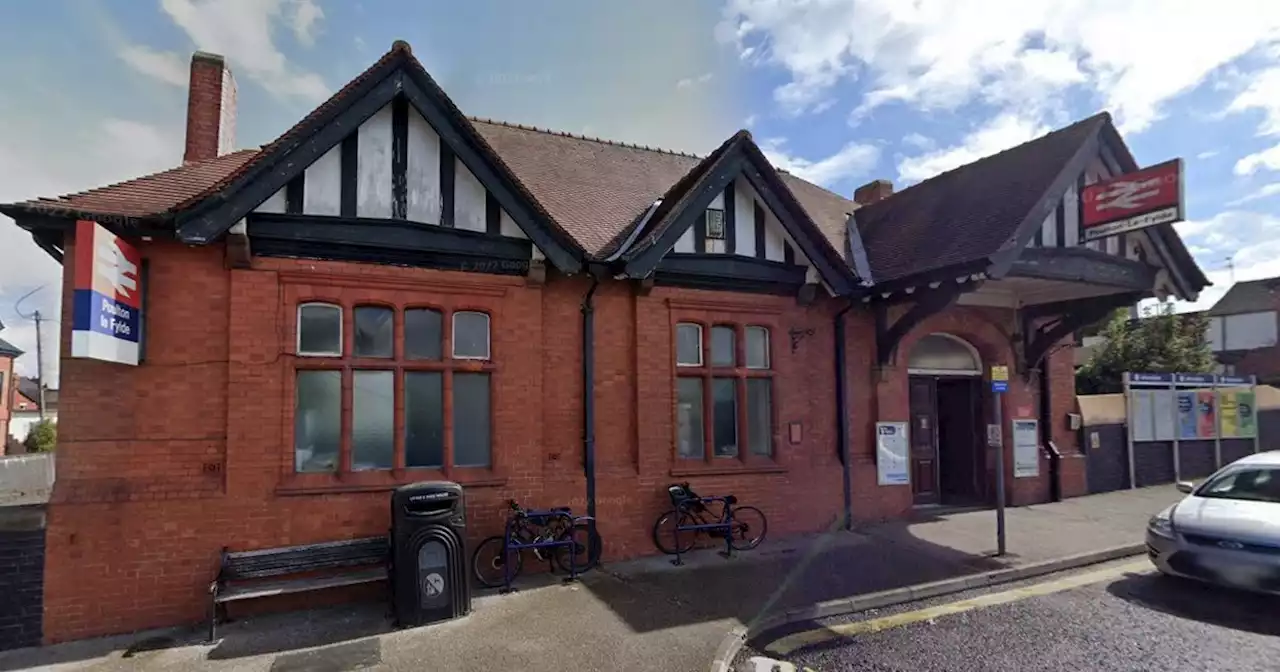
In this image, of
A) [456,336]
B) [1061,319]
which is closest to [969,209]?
[1061,319]

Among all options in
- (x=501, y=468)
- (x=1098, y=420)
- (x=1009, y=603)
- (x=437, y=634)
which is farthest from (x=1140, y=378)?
(x=437, y=634)

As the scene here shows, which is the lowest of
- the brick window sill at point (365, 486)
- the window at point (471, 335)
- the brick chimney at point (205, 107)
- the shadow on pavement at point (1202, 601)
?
the shadow on pavement at point (1202, 601)

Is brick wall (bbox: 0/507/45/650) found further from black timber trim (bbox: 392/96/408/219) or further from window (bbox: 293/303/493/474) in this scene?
black timber trim (bbox: 392/96/408/219)

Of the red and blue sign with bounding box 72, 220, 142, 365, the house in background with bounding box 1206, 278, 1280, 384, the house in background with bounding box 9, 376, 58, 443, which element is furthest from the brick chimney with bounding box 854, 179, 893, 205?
the house in background with bounding box 9, 376, 58, 443

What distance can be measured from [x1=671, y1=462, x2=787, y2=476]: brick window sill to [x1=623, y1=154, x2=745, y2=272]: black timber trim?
2783 millimetres

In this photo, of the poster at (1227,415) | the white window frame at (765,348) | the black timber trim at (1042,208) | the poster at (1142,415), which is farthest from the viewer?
the poster at (1227,415)

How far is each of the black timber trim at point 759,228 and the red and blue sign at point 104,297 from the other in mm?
7623

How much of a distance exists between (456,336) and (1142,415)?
14.6 meters

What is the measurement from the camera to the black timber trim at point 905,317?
1027 centimetres

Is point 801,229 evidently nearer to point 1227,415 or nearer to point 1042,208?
point 1042,208

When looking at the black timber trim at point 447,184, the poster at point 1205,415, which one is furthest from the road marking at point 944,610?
the poster at point 1205,415

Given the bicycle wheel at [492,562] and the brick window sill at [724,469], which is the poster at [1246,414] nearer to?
the brick window sill at [724,469]

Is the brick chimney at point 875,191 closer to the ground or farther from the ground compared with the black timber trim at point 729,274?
farther from the ground

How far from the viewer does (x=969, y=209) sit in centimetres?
1127
